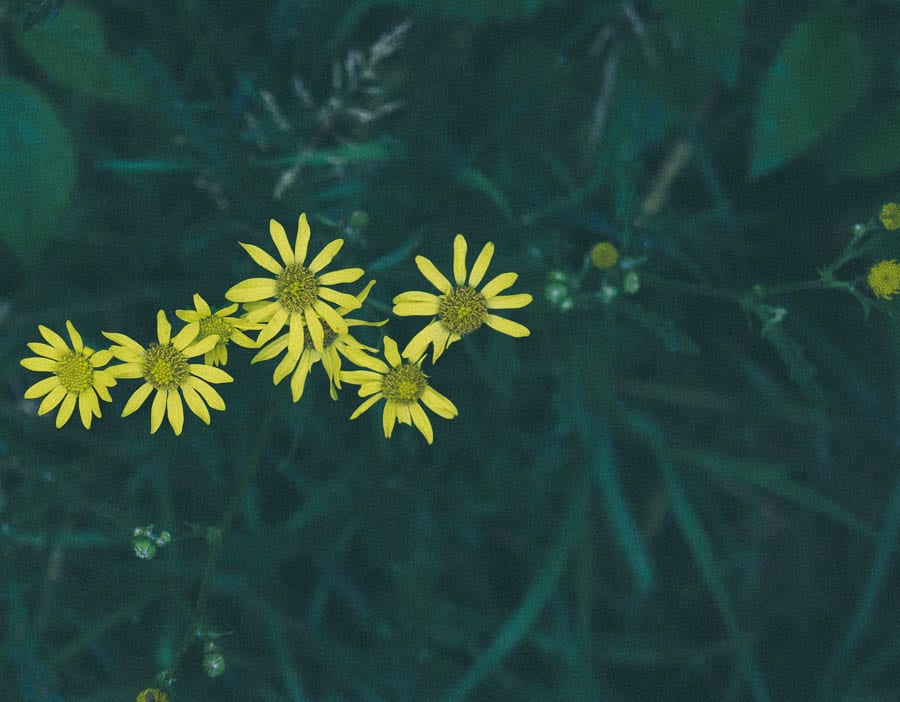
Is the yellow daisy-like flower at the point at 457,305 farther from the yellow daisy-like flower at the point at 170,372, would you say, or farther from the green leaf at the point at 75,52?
the green leaf at the point at 75,52

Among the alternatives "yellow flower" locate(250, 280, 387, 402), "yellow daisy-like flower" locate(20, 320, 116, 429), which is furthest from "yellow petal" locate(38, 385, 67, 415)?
"yellow flower" locate(250, 280, 387, 402)

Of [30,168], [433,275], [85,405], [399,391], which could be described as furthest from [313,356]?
[30,168]

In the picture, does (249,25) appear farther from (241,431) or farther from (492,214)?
(241,431)

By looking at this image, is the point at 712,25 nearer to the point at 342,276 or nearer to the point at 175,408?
the point at 342,276

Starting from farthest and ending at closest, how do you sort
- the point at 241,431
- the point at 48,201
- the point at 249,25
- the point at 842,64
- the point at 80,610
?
the point at 80,610, the point at 249,25, the point at 241,431, the point at 842,64, the point at 48,201

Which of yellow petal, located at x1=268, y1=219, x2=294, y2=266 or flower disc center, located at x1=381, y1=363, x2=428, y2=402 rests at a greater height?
yellow petal, located at x1=268, y1=219, x2=294, y2=266

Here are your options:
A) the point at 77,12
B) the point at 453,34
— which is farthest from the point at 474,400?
the point at 77,12

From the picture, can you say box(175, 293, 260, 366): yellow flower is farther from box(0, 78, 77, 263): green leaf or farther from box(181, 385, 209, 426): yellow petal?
box(0, 78, 77, 263): green leaf
